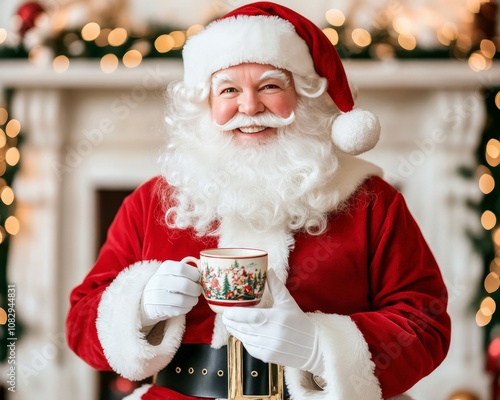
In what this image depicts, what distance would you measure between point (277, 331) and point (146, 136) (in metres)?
1.93

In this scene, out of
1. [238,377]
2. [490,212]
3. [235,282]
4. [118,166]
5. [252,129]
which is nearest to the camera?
[235,282]

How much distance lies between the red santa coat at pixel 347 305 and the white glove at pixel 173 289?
0.08 metres

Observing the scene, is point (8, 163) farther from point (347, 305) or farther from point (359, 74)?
point (347, 305)

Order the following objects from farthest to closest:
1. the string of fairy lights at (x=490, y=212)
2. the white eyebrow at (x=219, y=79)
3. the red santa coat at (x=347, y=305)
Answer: the string of fairy lights at (x=490, y=212) → the white eyebrow at (x=219, y=79) → the red santa coat at (x=347, y=305)

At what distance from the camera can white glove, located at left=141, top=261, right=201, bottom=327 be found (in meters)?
1.23

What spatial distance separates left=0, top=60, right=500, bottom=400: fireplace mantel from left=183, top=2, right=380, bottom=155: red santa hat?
1.34 metres

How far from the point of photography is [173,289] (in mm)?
1228

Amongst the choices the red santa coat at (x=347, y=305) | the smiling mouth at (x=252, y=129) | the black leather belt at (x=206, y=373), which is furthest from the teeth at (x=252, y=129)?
the black leather belt at (x=206, y=373)

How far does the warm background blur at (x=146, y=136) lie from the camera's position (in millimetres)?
2783

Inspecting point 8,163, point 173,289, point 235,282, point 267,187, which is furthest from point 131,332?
point 8,163

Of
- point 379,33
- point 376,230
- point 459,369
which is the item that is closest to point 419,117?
point 379,33

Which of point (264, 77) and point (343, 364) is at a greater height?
point (264, 77)

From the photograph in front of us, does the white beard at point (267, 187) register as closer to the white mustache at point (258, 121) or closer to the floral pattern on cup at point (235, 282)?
the white mustache at point (258, 121)

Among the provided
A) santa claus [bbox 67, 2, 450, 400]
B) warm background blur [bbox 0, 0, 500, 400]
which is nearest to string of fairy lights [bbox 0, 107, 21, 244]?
warm background blur [bbox 0, 0, 500, 400]
